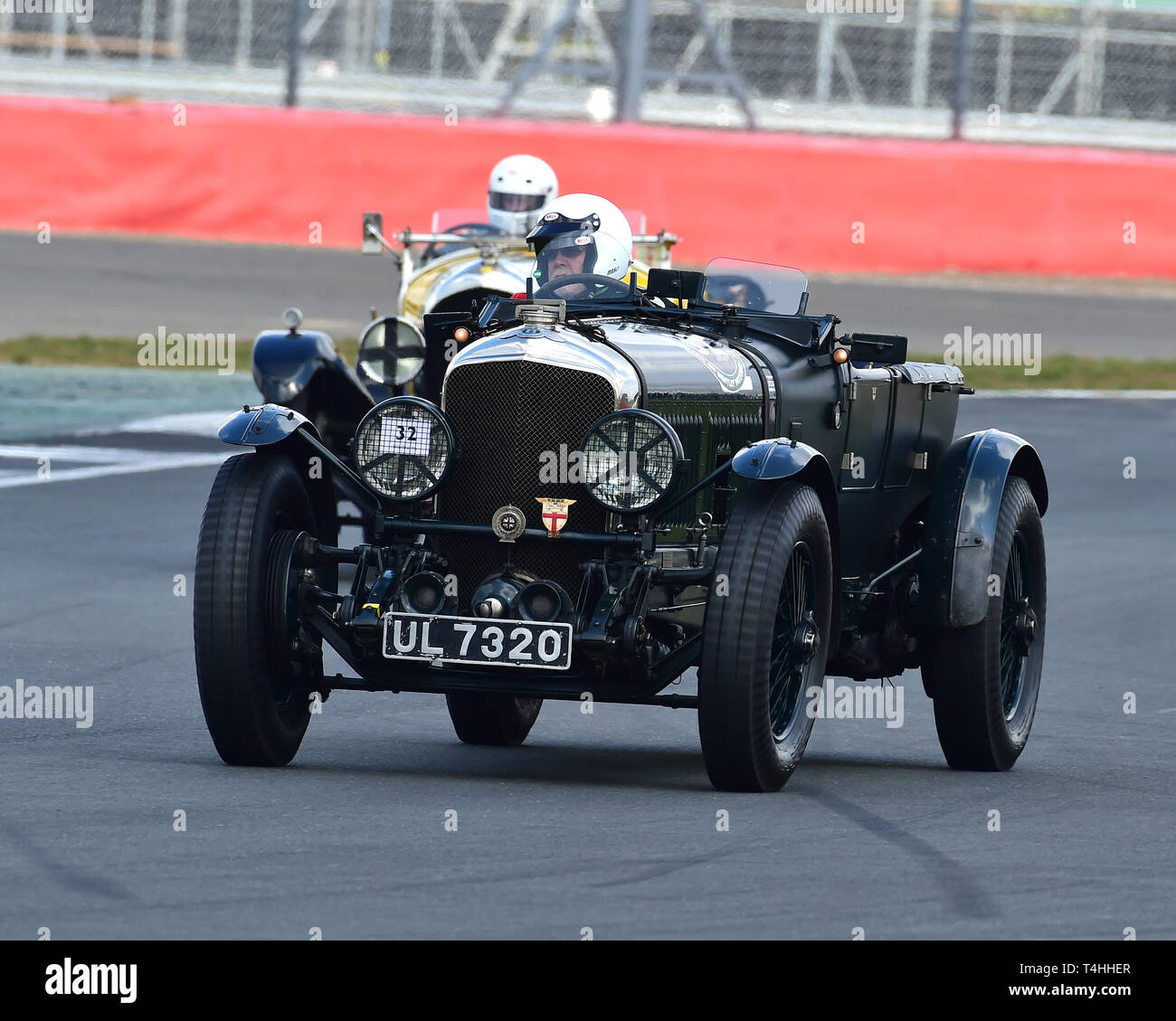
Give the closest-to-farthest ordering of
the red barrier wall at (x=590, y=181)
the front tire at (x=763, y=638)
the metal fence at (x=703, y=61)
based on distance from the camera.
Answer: the front tire at (x=763, y=638) → the red barrier wall at (x=590, y=181) → the metal fence at (x=703, y=61)

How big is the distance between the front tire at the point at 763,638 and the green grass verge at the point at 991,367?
40.4ft

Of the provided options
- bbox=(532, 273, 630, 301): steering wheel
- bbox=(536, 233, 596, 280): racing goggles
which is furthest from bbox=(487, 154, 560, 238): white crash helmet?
bbox=(532, 273, 630, 301): steering wheel

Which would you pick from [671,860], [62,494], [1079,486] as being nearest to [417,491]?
[671,860]

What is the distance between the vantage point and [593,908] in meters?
5.64

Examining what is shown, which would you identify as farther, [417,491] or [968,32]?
[968,32]

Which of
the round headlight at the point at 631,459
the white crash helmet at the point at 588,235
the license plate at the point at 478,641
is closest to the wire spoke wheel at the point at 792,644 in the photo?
the round headlight at the point at 631,459

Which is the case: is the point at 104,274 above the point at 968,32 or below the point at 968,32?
below

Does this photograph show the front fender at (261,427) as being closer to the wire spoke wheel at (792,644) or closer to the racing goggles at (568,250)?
the racing goggles at (568,250)

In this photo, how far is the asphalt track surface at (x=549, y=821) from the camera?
5605 mm

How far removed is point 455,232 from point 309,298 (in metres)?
9.60

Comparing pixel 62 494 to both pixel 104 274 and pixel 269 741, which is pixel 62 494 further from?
pixel 104 274

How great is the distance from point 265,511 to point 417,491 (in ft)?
1.52

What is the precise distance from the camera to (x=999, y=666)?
8297 mm
